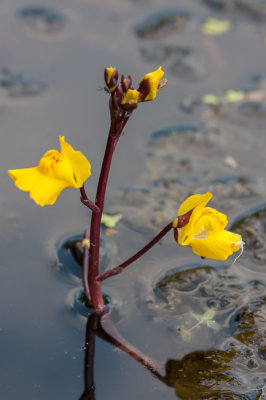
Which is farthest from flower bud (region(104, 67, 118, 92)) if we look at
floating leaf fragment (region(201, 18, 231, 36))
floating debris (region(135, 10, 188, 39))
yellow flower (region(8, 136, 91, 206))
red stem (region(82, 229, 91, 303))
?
floating leaf fragment (region(201, 18, 231, 36))

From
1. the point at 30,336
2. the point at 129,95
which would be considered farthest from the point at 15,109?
the point at 129,95

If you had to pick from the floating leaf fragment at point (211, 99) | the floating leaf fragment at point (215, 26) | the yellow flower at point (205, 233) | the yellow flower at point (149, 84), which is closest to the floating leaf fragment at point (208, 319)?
the yellow flower at point (205, 233)

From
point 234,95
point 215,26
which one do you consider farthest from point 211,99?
point 215,26

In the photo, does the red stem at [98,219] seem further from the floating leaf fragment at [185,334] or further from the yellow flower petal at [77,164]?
the floating leaf fragment at [185,334]

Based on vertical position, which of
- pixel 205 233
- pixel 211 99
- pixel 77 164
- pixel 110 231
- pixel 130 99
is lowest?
pixel 110 231

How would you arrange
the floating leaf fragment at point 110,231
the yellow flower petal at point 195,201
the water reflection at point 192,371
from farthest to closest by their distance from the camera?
the floating leaf fragment at point 110,231
the water reflection at point 192,371
the yellow flower petal at point 195,201

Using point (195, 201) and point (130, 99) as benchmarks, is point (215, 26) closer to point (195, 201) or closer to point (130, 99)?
point (195, 201)
